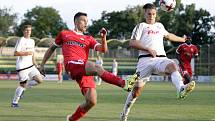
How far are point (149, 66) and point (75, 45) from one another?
7.27ft

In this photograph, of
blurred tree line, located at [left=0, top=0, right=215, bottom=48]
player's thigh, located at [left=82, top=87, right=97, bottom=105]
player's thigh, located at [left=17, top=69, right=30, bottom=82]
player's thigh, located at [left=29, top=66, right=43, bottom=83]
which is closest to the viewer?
player's thigh, located at [left=82, top=87, right=97, bottom=105]

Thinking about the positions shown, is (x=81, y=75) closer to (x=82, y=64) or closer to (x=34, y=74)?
(x=82, y=64)

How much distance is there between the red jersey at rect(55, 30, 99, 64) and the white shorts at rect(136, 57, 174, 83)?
178 centimetres

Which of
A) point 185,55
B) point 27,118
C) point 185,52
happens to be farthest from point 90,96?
point 185,55

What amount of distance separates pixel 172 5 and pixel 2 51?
57.9 m

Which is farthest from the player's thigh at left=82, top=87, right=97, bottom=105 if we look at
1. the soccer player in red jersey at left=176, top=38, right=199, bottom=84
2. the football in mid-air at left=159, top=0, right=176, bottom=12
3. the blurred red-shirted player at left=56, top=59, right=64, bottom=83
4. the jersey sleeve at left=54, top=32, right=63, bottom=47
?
the blurred red-shirted player at left=56, top=59, right=64, bottom=83

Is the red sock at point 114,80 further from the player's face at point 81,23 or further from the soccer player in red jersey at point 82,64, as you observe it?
the player's face at point 81,23

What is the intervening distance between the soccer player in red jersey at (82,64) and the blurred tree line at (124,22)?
191 ft

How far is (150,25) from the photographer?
13.1 metres

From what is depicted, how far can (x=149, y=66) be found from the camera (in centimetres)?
1286

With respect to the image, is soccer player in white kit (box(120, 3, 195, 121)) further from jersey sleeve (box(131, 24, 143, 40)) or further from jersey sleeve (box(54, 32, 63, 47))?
jersey sleeve (box(54, 32, 63, 47))

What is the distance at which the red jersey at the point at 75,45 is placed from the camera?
11289 mm

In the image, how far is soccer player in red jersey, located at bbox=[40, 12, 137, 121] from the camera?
10804mm

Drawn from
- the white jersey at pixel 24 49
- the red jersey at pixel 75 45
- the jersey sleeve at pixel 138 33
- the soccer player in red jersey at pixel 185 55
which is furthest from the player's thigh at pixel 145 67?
the soccer player in red jersey at pixel 185 55
